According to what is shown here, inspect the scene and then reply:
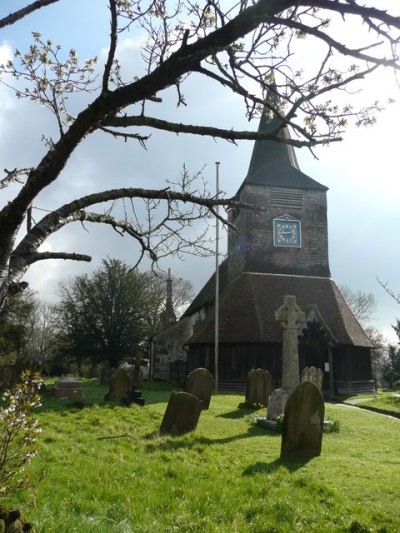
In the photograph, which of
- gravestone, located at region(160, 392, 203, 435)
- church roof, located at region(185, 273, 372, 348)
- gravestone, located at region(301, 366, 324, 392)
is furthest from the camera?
church roof, located at region(185, 273, 372, 348)

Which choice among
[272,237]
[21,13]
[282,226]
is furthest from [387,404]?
[21,13]

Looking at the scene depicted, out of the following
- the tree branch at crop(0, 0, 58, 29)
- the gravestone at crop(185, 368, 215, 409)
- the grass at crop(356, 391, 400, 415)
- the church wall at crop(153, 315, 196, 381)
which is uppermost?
the tree branch at crop(0, 0, 58, 29)

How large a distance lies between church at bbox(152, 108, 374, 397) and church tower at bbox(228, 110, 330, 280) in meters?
0.05

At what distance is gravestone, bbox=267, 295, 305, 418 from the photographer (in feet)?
37.4

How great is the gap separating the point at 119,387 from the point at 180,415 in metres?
5.71

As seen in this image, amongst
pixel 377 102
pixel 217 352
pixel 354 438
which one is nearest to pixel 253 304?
pixel 217 352

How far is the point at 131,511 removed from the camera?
4359mm

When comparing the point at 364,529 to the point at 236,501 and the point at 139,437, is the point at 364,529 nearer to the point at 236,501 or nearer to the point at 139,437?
the point at 236,501

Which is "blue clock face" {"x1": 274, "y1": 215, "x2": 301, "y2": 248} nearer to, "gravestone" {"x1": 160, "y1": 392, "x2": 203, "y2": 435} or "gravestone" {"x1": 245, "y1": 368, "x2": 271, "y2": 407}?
"gravestone" {"x1": 245, "y1": 368, "x2": 271, "y2": 407}

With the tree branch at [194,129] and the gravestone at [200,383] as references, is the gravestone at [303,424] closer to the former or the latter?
the tree branch at [194,129]

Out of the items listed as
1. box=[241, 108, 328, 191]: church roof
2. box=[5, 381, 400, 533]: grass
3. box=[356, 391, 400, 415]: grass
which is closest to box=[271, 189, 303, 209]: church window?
box=[241, 108, 328, 191]: church roof

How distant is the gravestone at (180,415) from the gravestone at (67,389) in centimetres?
657

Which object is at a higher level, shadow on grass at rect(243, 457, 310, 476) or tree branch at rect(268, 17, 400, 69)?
tree branch at rect(268, 17, 400, 69)

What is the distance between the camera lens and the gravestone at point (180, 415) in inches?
346
